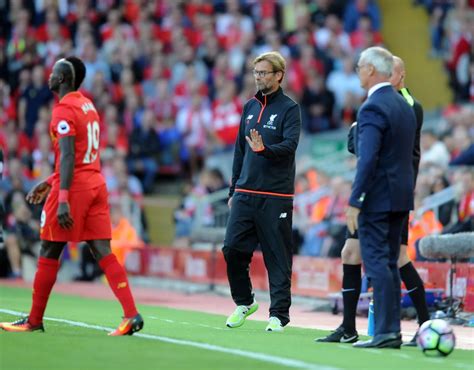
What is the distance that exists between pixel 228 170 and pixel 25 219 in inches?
151

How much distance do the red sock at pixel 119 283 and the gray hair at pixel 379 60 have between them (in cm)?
249

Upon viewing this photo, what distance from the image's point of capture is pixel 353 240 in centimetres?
987

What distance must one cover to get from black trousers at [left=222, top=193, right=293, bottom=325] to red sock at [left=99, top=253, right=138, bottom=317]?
175 cm

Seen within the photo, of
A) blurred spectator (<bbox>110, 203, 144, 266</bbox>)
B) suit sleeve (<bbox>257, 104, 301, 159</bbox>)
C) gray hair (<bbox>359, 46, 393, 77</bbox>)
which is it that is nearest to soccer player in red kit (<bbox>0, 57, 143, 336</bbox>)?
suit sleeve (<bbox>257, 104, 301, 159</bbox>)

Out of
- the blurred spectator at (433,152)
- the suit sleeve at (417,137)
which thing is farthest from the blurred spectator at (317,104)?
the suit sleeve at (417,137)

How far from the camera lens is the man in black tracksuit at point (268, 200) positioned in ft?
36.4

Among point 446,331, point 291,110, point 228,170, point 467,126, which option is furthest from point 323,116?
point 446,331

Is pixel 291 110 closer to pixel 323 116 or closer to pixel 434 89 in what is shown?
pixel 323 116

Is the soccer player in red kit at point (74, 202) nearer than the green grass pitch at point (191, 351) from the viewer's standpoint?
No

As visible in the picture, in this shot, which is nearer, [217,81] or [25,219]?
[25,219]

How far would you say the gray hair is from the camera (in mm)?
9266

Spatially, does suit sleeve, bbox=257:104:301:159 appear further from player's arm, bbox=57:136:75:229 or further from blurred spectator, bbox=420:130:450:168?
blurred spectator, bbox=420:130:450:168

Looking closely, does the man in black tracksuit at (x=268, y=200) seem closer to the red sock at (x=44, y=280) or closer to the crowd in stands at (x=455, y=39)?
the red sock at (x=44, y=280)

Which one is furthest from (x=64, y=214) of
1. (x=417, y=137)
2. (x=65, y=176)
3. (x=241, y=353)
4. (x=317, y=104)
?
(x=317, y=104)
